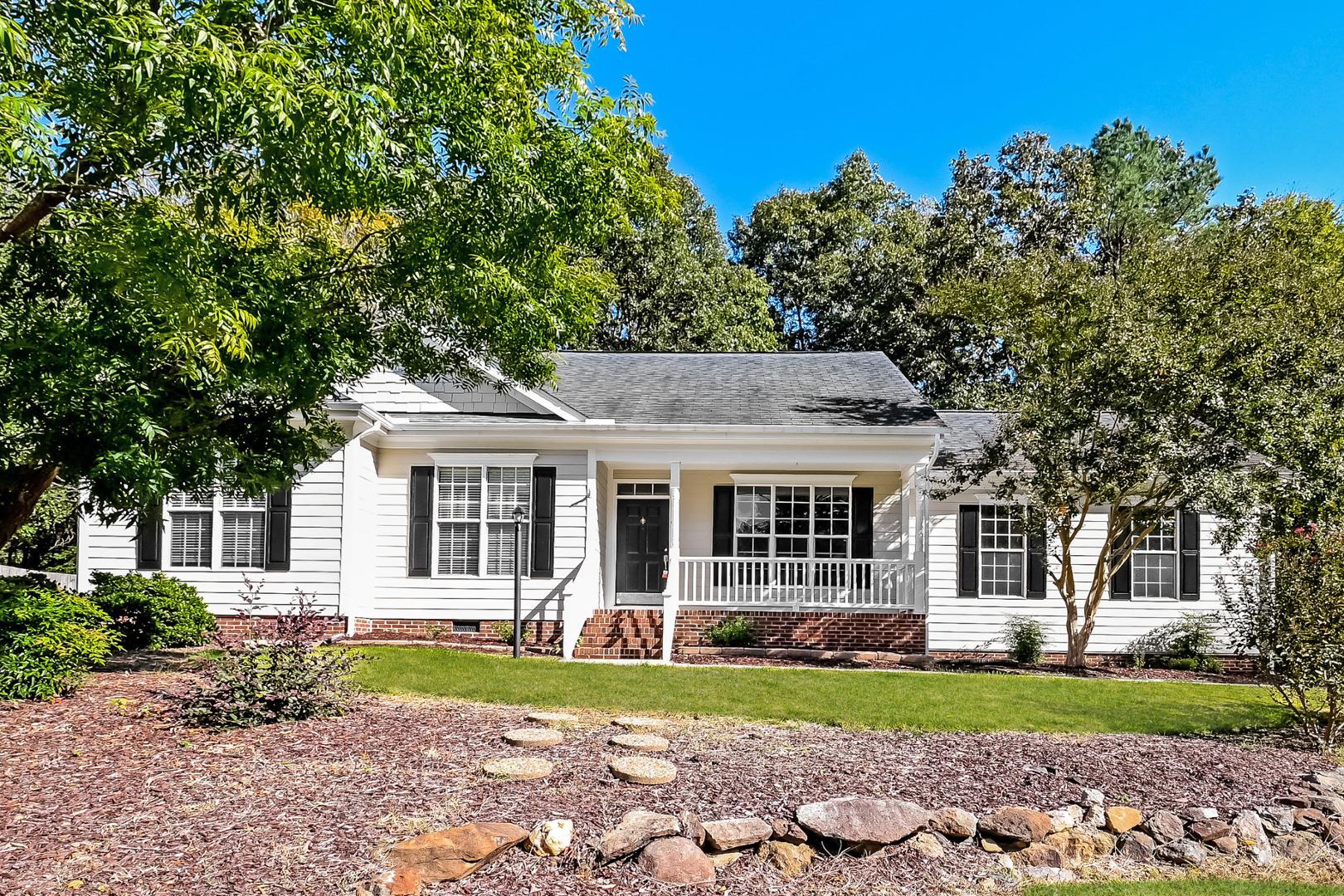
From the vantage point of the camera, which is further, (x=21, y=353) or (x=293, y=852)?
(x=21, y=353)

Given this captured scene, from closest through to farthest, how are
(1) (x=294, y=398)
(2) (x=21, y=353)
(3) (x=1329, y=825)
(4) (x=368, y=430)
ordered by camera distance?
(3) (x=1329, y=825), (2) (x=21, y=353), (1) (x=294, y=398), (4) (x=368, y=430)

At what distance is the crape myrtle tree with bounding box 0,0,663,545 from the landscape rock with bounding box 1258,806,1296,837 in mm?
6744

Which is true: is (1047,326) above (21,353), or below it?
above

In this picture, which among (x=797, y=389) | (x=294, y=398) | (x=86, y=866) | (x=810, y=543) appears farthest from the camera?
(x=797, y=389)

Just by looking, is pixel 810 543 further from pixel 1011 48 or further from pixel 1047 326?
pixel 1011 48

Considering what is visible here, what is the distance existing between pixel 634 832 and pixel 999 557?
1178cm

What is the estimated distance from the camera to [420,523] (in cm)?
1483

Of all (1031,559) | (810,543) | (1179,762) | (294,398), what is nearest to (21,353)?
(294,398)

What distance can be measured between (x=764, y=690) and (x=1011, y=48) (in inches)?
444

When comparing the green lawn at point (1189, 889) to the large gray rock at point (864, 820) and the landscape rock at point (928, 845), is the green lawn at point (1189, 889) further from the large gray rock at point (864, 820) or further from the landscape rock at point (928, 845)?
the large gray rock at point (864, 820)

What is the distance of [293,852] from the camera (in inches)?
204

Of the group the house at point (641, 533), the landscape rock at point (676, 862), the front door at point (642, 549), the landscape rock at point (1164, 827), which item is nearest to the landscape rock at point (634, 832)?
the landscape rock at point (676, 862)

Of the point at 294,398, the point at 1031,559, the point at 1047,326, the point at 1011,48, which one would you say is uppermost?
the point at 1011,48

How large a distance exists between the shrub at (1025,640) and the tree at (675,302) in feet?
42.2
